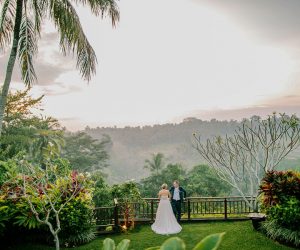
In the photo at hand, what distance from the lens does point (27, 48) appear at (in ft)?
34.1

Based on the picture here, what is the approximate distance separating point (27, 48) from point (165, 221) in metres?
7.34

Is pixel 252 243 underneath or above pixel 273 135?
underneath

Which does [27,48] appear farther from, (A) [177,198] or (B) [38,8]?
(A) [177,198]

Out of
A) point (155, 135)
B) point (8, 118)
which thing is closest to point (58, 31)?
point (8, 118)

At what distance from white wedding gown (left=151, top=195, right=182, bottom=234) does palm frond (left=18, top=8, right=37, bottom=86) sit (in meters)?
6.27

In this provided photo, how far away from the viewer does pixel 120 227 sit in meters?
13.1

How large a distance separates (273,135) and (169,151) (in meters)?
137

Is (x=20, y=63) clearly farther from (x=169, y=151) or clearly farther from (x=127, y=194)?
(x=169, y=151)

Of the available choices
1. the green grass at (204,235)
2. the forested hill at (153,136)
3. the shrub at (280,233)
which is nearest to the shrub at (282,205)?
the shrub at (280,233)

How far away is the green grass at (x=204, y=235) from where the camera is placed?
10977mm

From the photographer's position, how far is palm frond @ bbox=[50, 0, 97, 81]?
410 inches

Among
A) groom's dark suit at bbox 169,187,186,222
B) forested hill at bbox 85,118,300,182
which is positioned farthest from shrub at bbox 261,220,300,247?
forested hill at bbox 85,118,300,182

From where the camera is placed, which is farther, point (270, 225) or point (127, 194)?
point (127, 194)

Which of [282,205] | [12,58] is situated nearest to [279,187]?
[282,205]
